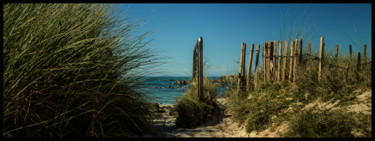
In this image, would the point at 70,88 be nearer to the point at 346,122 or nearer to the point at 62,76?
the point at 62,76

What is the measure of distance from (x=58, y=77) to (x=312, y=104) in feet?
12.7

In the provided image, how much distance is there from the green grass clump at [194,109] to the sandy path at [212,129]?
149mm

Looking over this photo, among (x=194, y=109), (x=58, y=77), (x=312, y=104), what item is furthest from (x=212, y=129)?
(x=58, y=77)

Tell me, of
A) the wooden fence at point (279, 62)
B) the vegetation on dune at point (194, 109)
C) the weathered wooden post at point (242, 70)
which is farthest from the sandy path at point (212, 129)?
the wooden fence at point (279, 62)

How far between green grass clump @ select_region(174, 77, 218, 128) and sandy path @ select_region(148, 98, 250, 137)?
0.15 m

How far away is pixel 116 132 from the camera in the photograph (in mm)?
3096

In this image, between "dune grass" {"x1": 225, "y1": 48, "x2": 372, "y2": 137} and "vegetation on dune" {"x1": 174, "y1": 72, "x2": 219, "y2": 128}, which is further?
"vegetation on dune" {"x1": 174, "y1": 72, "x2": 219, "y2": 128}

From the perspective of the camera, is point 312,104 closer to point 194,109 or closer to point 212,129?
point 212,129

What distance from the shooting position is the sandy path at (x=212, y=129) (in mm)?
4129

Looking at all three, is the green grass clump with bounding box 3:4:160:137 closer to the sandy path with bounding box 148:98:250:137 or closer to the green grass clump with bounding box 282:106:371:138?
the sandy path with bounding box 148:98:250:137

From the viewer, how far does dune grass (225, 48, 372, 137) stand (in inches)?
124

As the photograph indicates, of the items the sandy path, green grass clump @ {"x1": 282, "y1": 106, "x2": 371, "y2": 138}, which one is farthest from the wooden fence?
green grass clump @ {"x1": 282, "y1": 106, "x2": 371, "y2": 138}

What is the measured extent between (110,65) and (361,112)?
348cm

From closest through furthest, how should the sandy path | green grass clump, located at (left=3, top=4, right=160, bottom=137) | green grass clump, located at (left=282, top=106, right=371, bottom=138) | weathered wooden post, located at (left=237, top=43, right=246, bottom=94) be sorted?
green grass clump, located at (left=3, top=4, right=160, bottom=137) < green grass clump, located at (left=282, top=106, right=371, bottom=138) < the sandy path < weathered wooden post, located at (left=237, top=43, right=246, bottom=94)
